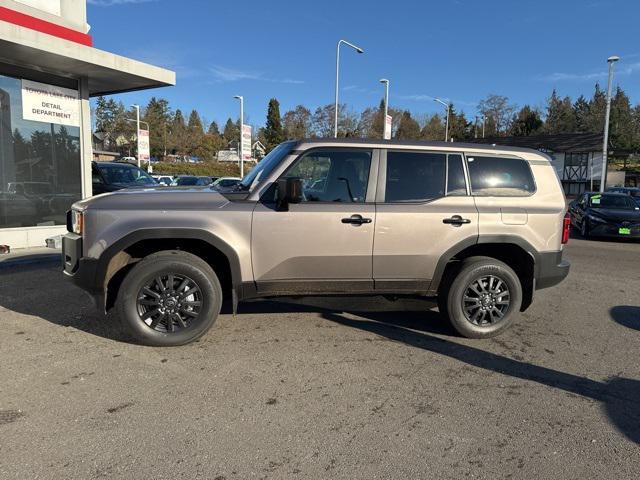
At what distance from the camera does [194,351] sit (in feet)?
15.0

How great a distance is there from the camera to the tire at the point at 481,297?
5.00m

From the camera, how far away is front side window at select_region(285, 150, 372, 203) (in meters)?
4.76

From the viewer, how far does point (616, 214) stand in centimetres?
1435

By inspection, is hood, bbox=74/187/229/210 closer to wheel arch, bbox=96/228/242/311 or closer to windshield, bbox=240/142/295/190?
wheel arch, bbox=96/228/242/311

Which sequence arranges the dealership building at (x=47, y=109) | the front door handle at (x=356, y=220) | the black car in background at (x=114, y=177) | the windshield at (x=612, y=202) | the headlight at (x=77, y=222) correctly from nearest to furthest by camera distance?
the headlight at (x=77, y=222) → the front door handle at (x=356, y=220) → the dealership building at (x=47, y=109) → the black car in background at (x=114, y=177) → the windshield at (x=612, y=202)

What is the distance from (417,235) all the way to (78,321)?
3734 millimetres

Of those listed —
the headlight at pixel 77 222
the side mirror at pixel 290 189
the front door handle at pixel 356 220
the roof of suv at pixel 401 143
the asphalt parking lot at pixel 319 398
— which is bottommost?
the asphalt parking lot at pixel 319 398

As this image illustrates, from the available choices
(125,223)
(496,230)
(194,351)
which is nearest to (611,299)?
(496,230)

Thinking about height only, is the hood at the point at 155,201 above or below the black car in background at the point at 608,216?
above

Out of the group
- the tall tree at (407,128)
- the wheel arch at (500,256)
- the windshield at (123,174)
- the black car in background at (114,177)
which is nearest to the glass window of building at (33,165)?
the black car in background at (114,177)

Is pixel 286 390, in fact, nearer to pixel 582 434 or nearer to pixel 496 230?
pixel 582 434

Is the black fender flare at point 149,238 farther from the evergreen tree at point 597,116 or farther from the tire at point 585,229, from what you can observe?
the evergreen tree at point 597,116

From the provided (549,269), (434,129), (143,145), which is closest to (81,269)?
(549,269)

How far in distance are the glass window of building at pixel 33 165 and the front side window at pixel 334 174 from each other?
7653mm
